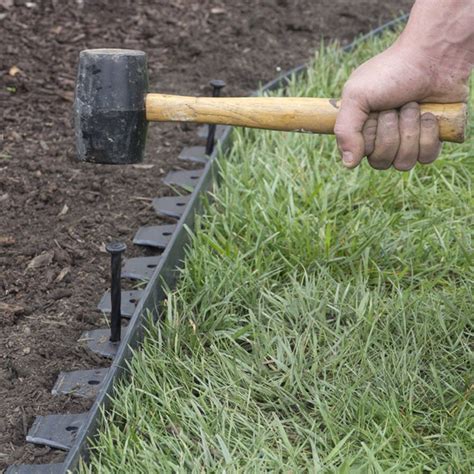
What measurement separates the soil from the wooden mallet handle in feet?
2.41

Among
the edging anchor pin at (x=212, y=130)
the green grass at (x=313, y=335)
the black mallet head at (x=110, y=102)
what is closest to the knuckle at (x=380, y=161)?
the green grass at (x=313, y=335)

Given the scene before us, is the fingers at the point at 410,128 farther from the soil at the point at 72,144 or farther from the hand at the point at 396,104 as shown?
the soil at the point at 72,144

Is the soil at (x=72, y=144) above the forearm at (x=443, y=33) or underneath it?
underneath

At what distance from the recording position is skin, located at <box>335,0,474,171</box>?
2.58 meters

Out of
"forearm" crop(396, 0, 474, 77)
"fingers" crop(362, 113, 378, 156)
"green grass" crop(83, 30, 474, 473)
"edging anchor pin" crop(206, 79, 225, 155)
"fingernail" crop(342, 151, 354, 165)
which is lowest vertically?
"green grass" crop(83, 30, 474, 473)

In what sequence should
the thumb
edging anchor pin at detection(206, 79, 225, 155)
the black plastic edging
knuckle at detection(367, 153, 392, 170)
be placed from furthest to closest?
edging anchor pin at detection(206, 79, 225, 155) → knuckle at detection(367, 153, 392, 170) → the thumb → the black plastic edging

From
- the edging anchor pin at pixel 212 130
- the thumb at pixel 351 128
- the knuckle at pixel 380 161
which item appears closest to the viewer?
the thumb at pixel 351 128

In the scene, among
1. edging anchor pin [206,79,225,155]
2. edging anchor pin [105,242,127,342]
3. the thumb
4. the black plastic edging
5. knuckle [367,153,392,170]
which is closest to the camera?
the black plastic edging

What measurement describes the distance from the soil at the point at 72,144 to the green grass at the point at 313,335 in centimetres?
26

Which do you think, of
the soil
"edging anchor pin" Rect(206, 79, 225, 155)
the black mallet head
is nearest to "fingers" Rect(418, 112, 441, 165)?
the black mallet head

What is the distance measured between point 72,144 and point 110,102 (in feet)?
4.48

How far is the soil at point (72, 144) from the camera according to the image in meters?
2.93

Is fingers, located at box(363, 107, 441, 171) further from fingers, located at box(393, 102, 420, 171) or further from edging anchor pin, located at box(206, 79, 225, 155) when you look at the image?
edging anchor pin, located at box(206, 79, 225, 155)

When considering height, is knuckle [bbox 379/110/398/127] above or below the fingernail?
above
